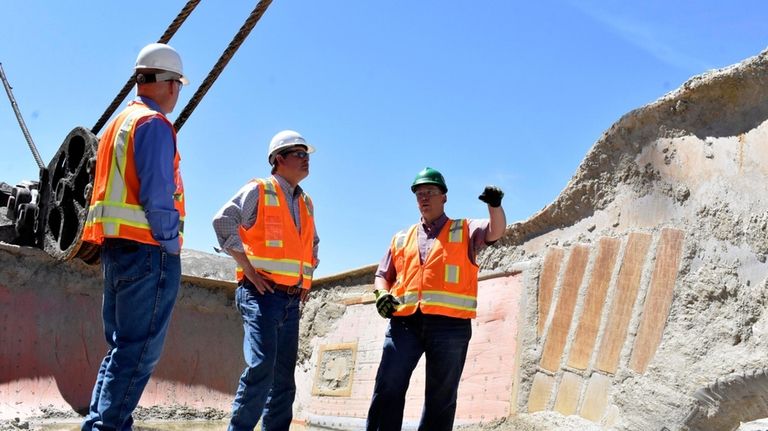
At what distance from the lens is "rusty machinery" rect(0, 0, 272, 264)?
18.3 feet

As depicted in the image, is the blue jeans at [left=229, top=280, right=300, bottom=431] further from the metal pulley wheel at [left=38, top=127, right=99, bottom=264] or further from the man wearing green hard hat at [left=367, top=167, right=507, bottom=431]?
the metal pulley wheel at [left=38, top=127, right=99, bottom=264]

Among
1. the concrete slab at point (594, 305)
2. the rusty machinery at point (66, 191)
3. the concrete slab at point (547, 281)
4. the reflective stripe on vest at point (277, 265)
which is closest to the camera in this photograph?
the reflective stripe on vest at point (277, 265)

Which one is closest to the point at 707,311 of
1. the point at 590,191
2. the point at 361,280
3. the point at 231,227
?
the point at 590,191

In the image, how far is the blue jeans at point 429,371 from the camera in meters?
4.07

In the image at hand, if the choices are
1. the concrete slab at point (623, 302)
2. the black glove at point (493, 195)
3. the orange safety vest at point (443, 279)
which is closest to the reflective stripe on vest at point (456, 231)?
the orange safety vest at point (443, 279)

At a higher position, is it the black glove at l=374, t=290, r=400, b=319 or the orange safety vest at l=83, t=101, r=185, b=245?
the orange safety vest at l=83, t=101, r=185, b=245

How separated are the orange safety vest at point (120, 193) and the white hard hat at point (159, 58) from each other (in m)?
Result: 0.26

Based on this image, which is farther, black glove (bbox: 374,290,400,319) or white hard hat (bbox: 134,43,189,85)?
black glove (bbox: 374,290,400,319)

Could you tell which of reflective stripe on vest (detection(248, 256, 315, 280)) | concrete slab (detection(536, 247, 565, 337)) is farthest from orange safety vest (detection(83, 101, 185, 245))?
concrete slab (detection(536, 247, 565, 337))

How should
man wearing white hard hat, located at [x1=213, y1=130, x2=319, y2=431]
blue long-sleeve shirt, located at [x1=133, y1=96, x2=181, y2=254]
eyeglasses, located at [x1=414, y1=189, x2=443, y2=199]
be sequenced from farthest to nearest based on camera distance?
eyeglasses, located at [x1=414, y1=189, x2=443, y2=199] < man wearing white hard hat, located at [x1=213, y1=130, x2=319, y2=431] < blue long-sleeve shirt, located at [x1=133, y1=96, x2=181, y2=254]

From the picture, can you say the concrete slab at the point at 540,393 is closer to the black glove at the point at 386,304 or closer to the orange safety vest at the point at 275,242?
the black glove at the point at 386,304

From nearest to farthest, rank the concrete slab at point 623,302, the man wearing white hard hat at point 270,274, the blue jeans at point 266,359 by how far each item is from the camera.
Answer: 1. the blue jeans at point 266,359
2. the man wearing white hard hat at point 270,274
3. the concrete slab at point 623,302

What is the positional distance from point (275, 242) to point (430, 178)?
100cm

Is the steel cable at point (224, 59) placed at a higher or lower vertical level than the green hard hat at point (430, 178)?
higher
